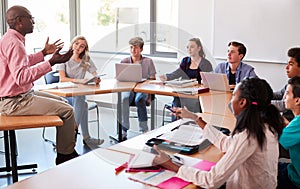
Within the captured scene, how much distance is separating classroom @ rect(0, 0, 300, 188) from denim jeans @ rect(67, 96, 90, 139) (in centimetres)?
1

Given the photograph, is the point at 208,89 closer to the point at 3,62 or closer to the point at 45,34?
the point at 3,62

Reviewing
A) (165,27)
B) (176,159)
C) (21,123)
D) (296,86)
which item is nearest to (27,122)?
(21,123)

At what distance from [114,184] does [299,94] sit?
1.23 metres

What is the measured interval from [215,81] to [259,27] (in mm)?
1146

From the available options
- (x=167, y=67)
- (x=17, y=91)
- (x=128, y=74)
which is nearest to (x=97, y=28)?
(x=167, y=67)

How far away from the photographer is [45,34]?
590 centimetres

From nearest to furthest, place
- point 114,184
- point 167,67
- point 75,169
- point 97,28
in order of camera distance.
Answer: point 114,184 → point 75,169 → point 167,67 → point 97,28

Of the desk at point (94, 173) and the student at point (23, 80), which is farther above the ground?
the student at point (23, 80)

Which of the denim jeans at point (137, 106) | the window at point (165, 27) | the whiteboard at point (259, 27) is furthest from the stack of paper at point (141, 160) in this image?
the window at point (165, 27)

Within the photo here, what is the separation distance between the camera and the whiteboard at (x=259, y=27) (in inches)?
161

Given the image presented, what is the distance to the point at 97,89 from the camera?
144 inches

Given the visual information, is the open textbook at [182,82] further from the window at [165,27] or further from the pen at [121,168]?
the pen at [121,168]

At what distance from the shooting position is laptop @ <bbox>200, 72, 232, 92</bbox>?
11.5ft

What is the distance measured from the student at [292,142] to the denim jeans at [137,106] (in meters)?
2.09
